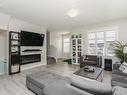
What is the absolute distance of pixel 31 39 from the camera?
510 centimetres

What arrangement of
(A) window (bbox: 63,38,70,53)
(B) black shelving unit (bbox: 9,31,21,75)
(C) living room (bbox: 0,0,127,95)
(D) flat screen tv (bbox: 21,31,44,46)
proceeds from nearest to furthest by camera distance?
(C) living room (bbox: 0,0,127,95) < (B) black shelving unit (bbox: 9,31,21,75) < (D) flat screen tv (bbox: 21,31,44,46) < (A) window (bbox: 63,38,70,53)

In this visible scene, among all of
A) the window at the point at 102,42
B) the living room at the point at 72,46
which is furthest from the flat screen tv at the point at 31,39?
the window at the point at 102,42

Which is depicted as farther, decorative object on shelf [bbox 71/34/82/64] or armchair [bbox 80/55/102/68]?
decorative object on shelf [bbox 71/34/82/64]

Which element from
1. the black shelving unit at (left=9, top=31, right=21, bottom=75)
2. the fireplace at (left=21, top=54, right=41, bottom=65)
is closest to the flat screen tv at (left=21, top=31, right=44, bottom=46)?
the black shelving unit at (left=9, top=31, right=21, bottom=75)

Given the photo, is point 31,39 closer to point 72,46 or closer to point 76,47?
point 72,46

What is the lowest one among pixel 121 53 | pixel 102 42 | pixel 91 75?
pixel 91 75

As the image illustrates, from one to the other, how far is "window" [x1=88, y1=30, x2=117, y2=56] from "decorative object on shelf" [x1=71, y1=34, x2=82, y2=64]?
714 mm

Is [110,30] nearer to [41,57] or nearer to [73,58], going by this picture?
[73,58]

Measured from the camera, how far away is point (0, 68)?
3854 mm

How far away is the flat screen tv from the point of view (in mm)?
4680

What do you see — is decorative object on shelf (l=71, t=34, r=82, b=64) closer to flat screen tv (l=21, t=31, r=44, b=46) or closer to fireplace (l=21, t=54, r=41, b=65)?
flat screen tv (l=21, t=31, r=44, b=46)

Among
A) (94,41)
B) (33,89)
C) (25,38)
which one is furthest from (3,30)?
(94,41)

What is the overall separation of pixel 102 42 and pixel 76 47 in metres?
1.78

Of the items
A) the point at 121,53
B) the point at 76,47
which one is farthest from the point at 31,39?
the point at 121,53
